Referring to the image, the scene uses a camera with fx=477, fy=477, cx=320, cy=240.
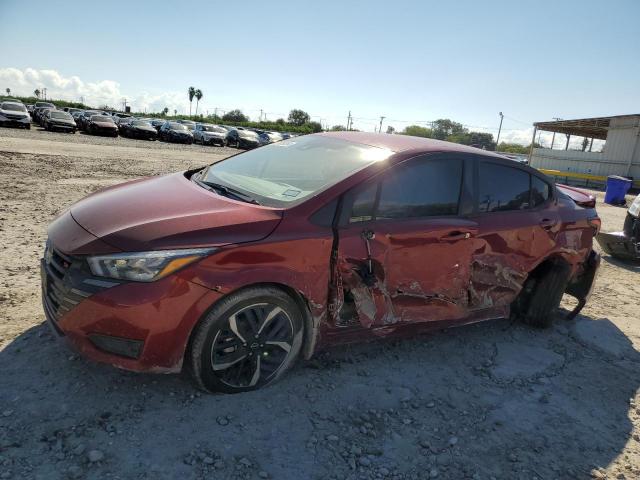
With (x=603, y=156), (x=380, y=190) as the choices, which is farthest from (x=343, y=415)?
(x=603, y=156)

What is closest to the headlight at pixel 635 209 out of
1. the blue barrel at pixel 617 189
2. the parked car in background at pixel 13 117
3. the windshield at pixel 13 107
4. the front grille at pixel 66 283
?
the front grille at pixel 66 283

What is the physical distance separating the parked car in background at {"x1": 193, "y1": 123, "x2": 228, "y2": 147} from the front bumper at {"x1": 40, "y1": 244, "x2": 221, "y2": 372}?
32.3m

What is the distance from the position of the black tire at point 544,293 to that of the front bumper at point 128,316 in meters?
3.16

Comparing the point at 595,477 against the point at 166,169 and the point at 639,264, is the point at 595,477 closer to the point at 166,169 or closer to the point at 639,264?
the point at 639,264

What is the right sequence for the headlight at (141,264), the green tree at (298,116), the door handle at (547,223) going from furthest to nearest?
the green tree at (298,116)
the door handle at (547,223)
the headlight at (141,264)

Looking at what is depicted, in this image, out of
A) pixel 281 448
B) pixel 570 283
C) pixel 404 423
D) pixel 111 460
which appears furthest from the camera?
pixel 570 283

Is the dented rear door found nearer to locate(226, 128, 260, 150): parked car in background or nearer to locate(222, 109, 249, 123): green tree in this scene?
locate(226, 128, 260, 150): parked car in background

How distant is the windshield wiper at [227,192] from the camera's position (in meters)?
3.14

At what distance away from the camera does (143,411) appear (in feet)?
8.77

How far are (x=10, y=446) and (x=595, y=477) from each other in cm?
305

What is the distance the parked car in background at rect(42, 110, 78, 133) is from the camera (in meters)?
28.1

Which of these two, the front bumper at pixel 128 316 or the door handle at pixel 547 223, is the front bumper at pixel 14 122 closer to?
the front bumper at pixel 128 316

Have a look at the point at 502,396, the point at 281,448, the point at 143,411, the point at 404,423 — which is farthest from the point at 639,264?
the point at 143,411

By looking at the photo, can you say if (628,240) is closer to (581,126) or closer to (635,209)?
(635,209)
